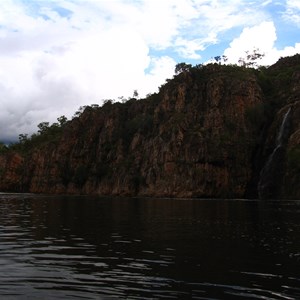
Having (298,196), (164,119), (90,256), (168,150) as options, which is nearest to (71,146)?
(164,119)

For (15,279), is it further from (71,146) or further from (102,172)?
(71,146)

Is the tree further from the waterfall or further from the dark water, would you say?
the dark water

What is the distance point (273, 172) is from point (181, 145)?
113 feet

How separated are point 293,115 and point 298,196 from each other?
29.9 meters

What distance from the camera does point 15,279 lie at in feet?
55.0

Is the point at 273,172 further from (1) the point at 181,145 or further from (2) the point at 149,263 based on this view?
(2) the point at 149,263

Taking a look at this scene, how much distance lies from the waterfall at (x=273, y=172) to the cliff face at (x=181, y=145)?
60 cm

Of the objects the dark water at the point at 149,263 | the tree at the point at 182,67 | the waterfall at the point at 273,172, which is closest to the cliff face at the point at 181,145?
the waterfall at the point at 273,172

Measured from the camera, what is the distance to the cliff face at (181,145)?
129m

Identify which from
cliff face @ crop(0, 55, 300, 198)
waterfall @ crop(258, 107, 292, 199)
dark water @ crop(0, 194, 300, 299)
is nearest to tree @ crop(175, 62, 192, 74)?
cliff face @ crop(0, 55, 300, 198)

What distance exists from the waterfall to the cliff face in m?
0.60

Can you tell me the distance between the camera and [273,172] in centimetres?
11438

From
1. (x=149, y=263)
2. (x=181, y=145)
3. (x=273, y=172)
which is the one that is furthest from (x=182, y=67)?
(x=149, y=263)

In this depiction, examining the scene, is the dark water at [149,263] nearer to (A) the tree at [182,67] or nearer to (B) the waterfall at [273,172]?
(B) the waterfall at [273,172]
